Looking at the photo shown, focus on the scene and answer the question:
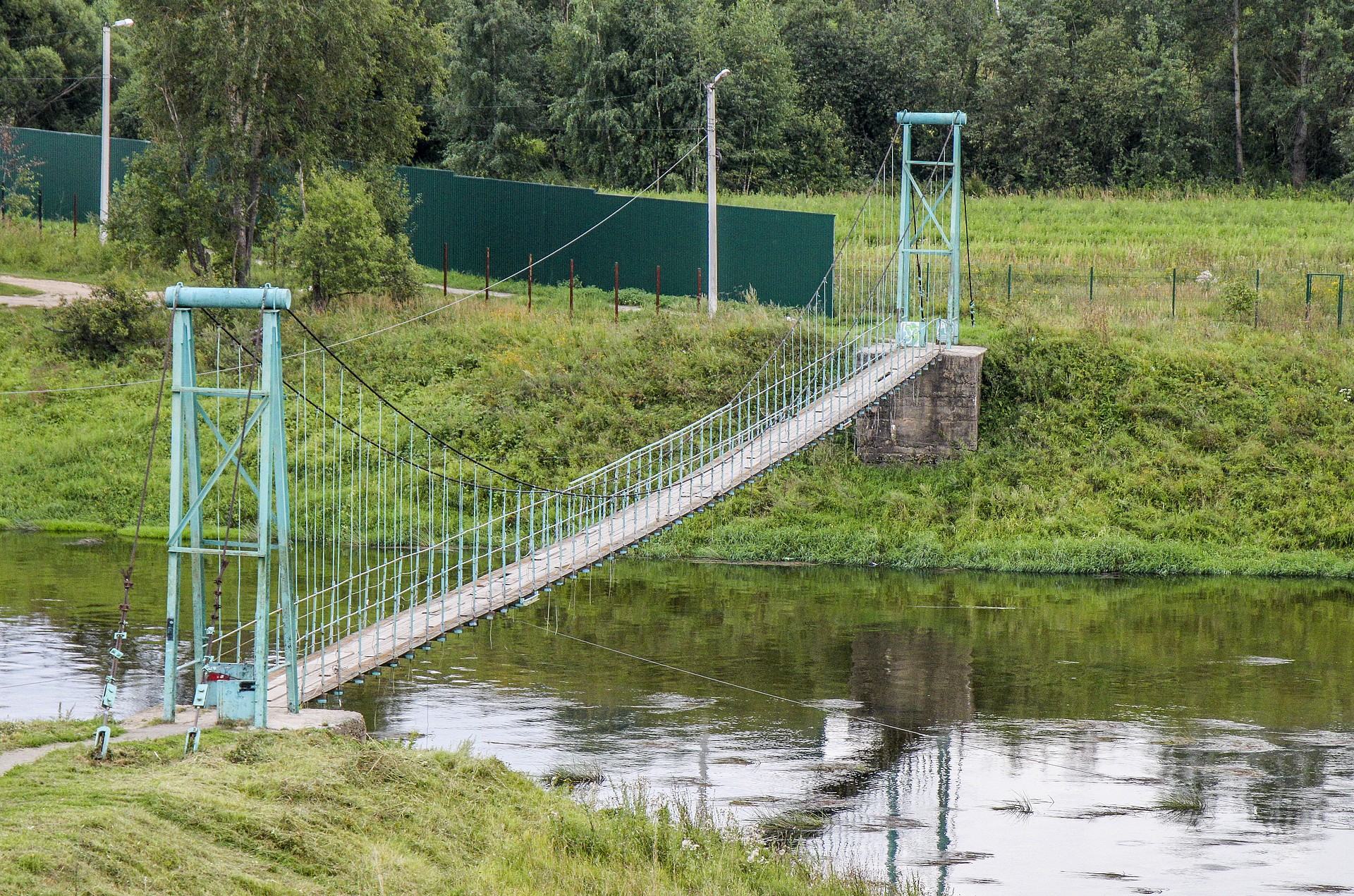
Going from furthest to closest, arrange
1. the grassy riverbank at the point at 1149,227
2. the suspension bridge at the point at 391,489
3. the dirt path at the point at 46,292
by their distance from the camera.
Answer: the grassy riverbank at the point at 1149,227 → the dirt path at the point at 46,292 → the suspension bridge at the point at 391,489

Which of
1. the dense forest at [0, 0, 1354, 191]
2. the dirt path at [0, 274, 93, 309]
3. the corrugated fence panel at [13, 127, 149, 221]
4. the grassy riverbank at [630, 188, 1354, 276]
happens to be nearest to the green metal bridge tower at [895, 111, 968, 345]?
the grassy riverbank at [630, 188, 1354, 276]

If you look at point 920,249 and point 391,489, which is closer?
point 920,249

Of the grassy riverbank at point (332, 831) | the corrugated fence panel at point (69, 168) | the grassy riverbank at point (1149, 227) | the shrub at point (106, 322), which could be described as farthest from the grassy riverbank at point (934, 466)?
the grassy riverbank at point (332, 831)

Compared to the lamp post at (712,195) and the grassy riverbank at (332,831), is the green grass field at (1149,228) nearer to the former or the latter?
the lamp post at (712,195)

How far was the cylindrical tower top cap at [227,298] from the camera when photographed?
Result: 11.0 m

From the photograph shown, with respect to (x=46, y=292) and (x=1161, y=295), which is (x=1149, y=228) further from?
(x=46, y=292)

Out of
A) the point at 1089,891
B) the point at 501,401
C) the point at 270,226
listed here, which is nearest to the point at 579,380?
the point at 501,401

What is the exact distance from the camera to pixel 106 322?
95.9 feet

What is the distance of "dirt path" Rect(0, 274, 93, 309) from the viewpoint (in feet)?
103

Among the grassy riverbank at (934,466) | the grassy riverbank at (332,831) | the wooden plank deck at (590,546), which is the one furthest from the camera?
the grassy riverbank at (934,466)

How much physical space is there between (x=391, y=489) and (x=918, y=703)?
481 inches

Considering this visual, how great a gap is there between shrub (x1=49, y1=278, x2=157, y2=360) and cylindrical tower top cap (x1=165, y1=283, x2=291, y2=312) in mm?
19450


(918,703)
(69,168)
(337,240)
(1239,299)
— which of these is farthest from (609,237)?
(918,703)

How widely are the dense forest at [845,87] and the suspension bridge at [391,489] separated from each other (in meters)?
9.35
